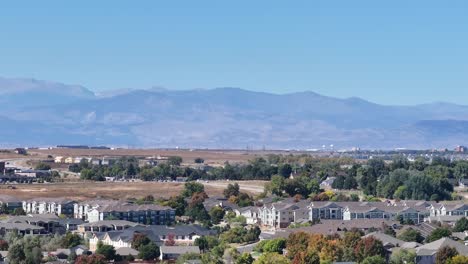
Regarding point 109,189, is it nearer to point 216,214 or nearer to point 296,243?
point 216,214

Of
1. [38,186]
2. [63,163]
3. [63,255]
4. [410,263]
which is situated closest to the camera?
[410,263]

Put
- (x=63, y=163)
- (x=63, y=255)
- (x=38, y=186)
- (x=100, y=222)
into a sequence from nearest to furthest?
(x=63, y=255) → (x=100, y=222) → (x=38, y=186) → (x=63, y=163)

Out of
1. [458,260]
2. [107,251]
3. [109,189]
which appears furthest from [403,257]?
[109,189]

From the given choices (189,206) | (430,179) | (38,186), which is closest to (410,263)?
(189,206)

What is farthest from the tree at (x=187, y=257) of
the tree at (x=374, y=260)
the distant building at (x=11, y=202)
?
the distant building at (x=11, y=202)

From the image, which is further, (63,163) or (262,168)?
(63,163)

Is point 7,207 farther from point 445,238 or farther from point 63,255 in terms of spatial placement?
point 445,238

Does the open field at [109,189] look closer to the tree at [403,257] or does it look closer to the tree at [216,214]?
the tree at [216,214]
